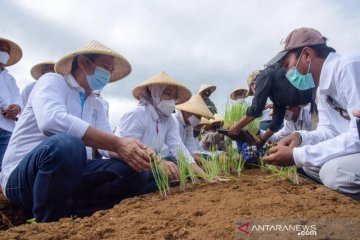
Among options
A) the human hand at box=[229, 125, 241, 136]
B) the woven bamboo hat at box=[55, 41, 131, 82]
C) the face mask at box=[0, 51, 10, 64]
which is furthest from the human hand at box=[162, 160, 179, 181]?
the face mask at box=[0, 51, 10, 64]

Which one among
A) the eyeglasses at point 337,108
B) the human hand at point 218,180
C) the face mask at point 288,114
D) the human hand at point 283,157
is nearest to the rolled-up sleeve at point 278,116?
the face mask at point 288,114

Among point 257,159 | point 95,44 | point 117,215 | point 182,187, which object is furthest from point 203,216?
point 257,159

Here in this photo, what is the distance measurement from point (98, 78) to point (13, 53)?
2.06 meters

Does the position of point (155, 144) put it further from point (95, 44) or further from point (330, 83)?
point (330, 83)

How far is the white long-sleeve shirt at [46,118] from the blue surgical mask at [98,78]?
0.33ft

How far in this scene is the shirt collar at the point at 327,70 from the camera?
2.14 meters

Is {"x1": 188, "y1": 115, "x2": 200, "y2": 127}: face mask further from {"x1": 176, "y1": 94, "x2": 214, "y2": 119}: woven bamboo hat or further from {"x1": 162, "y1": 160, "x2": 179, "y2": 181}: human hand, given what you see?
{"x1": 162, "y1": 160, "x2": 179, "y2": 181}: human hand

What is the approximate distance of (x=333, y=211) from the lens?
1.51m

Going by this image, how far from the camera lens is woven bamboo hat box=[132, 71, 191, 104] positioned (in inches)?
134

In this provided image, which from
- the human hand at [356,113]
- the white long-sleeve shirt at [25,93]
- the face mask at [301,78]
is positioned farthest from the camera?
the white long-sleeve shirt at [25,93]

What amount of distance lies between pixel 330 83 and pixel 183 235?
135 cm

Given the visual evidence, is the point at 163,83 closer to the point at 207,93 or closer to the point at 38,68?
the point at 38,68

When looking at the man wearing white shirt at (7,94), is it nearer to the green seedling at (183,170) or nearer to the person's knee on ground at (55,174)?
the person's knee on ground at (55,174)

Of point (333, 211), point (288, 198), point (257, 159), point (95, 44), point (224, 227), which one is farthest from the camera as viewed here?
point (257, 159)
